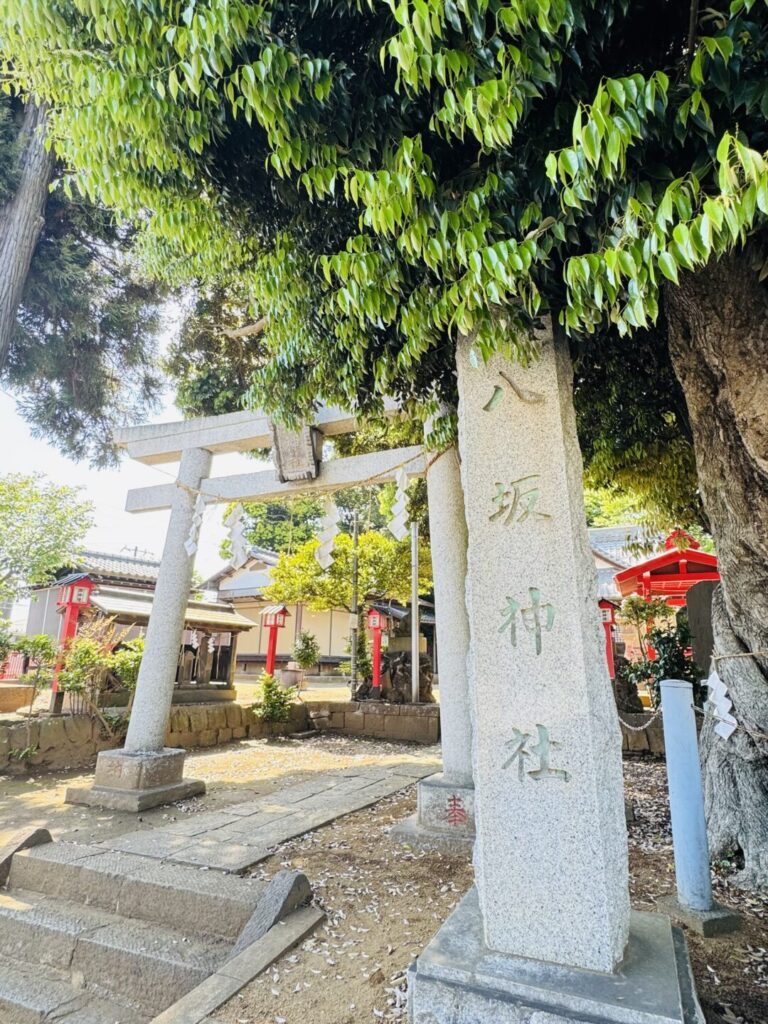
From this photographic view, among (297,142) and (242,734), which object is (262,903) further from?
(242,734)

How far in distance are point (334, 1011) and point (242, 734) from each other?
8.39 meters

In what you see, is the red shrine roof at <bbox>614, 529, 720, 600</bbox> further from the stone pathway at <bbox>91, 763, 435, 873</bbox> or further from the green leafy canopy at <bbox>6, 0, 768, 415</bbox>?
the green leafy canopy at <bbox>6, 0, 768, 415</bbox>

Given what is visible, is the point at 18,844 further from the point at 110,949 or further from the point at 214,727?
the point at 214,727

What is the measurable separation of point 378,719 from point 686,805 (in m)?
8.13

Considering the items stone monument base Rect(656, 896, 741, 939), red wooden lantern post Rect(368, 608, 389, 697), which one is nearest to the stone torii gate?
stone monument base Rect(656, 896, 741, 939)

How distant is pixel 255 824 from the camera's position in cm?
512

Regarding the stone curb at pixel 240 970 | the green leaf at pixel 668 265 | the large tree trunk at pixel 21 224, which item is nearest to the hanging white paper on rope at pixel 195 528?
the stone curb at pixel 240 970

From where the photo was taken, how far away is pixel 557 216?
7.32 ft

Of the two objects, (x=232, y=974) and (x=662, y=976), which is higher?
(x=662, y=976)

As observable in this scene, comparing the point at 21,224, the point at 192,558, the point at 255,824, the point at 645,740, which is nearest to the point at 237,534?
the point at 192,558

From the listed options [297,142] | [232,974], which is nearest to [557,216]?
[297,142]

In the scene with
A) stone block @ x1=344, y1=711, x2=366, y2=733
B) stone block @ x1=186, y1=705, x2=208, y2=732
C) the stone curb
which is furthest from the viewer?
stone block @ x1=344, y1=711, x2=366, y2=733

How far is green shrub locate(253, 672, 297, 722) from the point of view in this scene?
10.6m

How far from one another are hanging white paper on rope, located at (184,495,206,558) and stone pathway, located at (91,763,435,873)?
2764 millimetres
